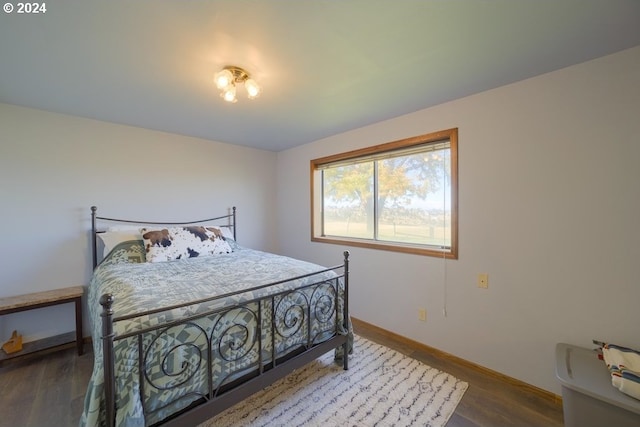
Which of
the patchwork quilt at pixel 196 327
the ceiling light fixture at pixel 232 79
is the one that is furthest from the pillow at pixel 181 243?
the ceiling light fixture at pixel 232 79

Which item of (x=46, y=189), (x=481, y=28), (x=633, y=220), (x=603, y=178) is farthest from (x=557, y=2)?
(x=46, y=189)

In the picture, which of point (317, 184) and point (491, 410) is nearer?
point (491, 410)

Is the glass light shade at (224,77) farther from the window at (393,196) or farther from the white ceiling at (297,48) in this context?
the window at (393,196)

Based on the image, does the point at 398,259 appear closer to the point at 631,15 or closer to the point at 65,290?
the point at 631,15

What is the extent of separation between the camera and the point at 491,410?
1.65m

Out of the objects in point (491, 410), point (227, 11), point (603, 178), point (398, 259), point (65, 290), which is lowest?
point (491, 410)

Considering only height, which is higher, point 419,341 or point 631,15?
point 631,15

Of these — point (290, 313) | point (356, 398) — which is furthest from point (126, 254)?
point (356, 398)

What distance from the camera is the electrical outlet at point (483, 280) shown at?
202 cm

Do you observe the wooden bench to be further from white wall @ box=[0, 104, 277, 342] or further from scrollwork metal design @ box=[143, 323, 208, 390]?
scrollwork metal design @ box=[143, 323, 208, 390]

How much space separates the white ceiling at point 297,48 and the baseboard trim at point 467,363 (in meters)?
2.18

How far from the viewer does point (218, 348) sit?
1.39 m

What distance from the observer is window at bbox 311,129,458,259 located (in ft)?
7.59

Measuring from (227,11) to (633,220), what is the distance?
2.47 meters
